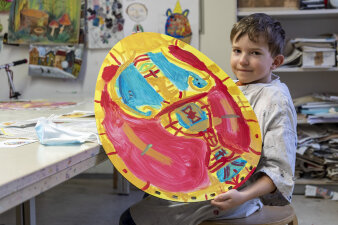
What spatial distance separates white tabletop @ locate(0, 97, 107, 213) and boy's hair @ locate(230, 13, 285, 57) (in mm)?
548

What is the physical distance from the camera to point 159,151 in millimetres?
1036

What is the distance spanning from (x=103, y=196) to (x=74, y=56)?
111 centimetres

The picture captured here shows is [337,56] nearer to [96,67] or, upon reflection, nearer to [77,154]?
[96,67]

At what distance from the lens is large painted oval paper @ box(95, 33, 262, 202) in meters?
0.99

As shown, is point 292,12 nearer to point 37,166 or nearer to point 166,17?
point 166,17

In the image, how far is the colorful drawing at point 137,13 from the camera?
10.3 feet

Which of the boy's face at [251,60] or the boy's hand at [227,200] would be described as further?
the boy's face at [251,60]

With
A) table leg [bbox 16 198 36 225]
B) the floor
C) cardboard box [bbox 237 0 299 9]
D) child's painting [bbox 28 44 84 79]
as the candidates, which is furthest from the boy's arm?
child's painting [bbox 28 44 84 79]

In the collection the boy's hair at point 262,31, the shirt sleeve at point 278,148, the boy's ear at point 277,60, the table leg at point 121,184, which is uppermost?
the boy's hair at point 262,31

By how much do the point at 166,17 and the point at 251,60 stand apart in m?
1.98

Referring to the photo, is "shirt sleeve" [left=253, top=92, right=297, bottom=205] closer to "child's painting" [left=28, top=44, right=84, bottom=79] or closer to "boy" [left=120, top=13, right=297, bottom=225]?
"boy" [left=120, top=13, right=297, bottom=225]

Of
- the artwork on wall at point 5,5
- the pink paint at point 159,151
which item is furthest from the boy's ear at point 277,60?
the artwork on wall at point 5,5

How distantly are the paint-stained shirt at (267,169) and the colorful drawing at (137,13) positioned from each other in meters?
2.11

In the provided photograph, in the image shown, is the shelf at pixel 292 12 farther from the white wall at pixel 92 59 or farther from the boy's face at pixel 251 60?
the boy's face at pixel 251 60
